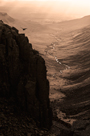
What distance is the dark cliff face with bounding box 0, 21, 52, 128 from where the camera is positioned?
88.0ft

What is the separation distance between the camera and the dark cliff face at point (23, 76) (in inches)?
1056

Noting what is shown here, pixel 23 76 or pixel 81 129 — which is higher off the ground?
pixel 23 76

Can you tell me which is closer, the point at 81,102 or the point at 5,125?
the point at 5,125

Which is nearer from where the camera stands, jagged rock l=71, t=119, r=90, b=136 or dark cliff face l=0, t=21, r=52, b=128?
dark cliff face l=0, t=21, r=52, b=128

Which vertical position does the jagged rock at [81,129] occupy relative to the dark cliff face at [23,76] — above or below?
below

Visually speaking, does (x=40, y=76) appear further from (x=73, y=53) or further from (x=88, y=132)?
(x=73, y=53)

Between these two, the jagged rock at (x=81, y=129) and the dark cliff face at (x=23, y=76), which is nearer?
the dark cliff face at (x=23, y=76)

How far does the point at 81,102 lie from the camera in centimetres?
5825

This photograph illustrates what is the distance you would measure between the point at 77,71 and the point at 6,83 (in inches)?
2744

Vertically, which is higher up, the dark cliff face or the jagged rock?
the dark cliff face

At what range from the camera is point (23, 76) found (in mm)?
27766

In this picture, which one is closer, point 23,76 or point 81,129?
point 23,76

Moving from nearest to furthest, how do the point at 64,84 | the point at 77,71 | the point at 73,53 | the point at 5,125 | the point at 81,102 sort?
the point at 5,125, the point at 81,102, the point at 64,84, the point at 77,71, the point at 73,53

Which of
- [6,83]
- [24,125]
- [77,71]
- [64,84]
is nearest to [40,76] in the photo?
[6,83]
